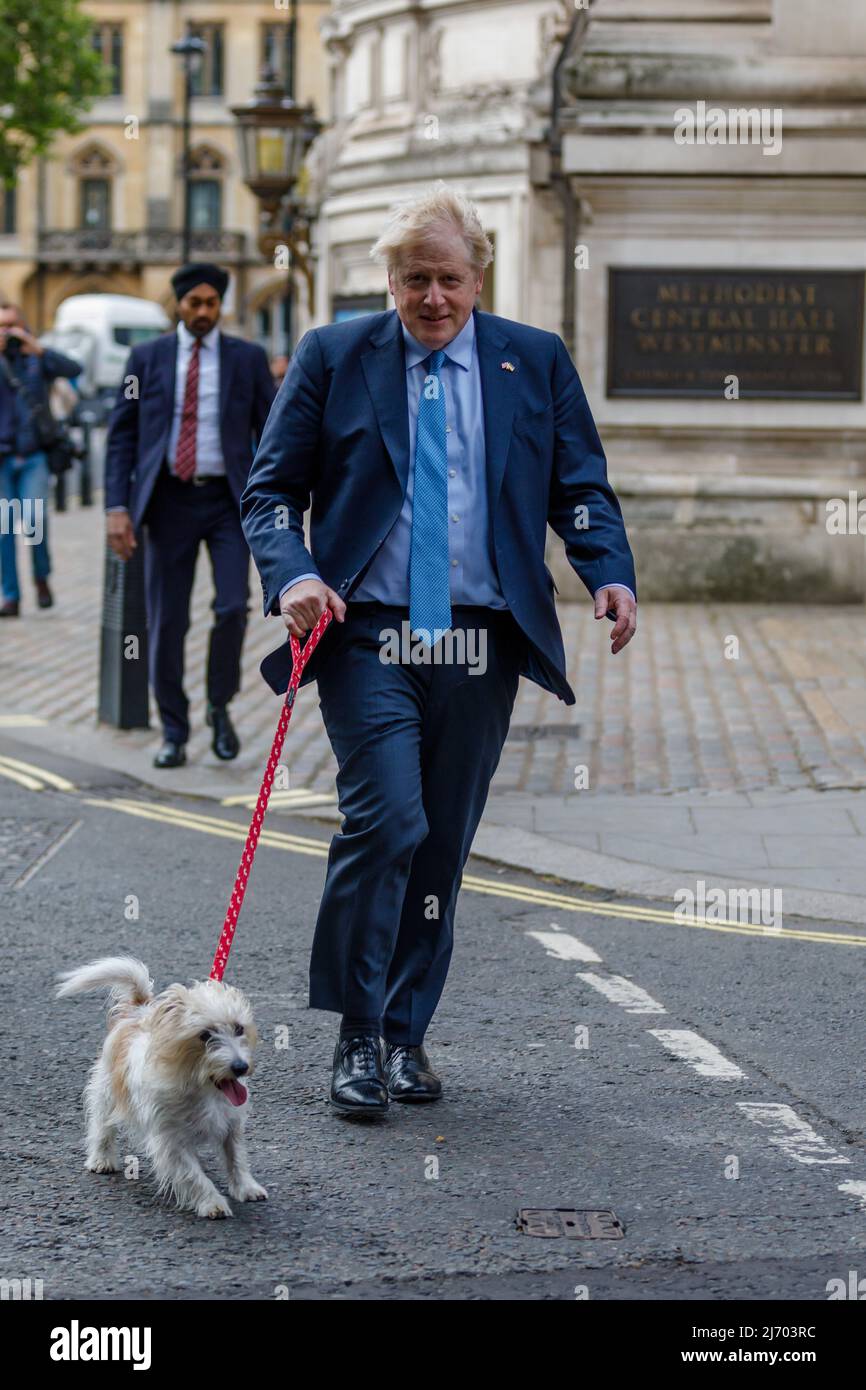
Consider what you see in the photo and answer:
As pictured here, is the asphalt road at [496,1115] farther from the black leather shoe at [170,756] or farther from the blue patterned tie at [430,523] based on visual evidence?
the black leather shoe at [170,756]

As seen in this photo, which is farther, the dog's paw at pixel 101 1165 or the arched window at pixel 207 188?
the arched window at pixel 207 188

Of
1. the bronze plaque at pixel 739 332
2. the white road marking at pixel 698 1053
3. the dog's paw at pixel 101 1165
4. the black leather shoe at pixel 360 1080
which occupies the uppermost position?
the bronze plaque at pixel 739 332

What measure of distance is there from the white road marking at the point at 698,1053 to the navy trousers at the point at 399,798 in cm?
76

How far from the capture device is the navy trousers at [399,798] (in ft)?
15.5

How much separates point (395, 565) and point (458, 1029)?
4.75 feet

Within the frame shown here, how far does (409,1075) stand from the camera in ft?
16.3

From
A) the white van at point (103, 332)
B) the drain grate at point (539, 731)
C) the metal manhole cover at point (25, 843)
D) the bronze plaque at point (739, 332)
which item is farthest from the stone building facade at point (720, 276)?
the white van at point (103, 332)

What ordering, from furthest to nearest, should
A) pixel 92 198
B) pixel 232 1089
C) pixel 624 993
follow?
pixel 92 198, pixel 624 993, pixel 232 1089

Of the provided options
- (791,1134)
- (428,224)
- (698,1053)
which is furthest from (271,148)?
(791,1134)

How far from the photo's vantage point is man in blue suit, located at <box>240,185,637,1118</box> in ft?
15.4

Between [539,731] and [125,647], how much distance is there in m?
2.05

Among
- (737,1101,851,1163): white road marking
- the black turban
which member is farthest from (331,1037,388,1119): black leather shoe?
the black turban

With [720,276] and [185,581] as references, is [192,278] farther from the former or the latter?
[720,276]
